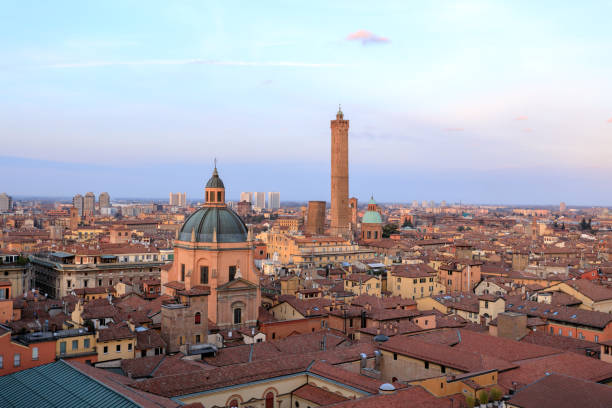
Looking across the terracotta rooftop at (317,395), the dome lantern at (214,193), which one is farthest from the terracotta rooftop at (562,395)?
the dome lantern at (214,193)

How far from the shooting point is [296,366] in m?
24.9

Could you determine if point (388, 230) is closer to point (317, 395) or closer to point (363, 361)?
point (363, 361)

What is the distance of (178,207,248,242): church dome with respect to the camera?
1549 inches

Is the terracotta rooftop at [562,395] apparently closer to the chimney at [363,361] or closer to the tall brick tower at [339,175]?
the chimney at [363,361]

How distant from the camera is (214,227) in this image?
39344 mm

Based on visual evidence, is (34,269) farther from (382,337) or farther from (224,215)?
(382,337)

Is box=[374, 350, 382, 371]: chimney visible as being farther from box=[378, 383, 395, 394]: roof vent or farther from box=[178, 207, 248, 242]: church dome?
box=[178, 207, 248, 242]: church dome

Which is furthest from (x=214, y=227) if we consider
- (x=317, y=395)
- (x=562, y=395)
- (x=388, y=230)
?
(x=388, y=230)

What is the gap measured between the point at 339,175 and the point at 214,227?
2985 inches

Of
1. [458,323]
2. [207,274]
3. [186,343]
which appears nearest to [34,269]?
[207,274]

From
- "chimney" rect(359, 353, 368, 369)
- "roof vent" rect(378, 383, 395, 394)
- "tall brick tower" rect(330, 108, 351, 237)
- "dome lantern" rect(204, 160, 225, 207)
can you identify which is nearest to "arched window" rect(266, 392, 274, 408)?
"chimney" rect(359, 353, 368, 369)

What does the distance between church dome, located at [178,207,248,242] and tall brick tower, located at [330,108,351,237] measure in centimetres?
7286

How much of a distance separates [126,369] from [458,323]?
21.2m

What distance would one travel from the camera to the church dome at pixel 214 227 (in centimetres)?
3934
